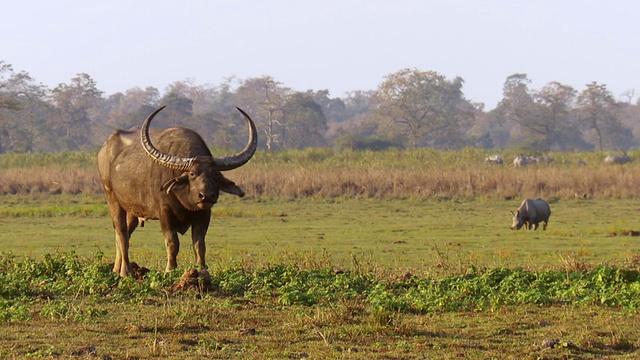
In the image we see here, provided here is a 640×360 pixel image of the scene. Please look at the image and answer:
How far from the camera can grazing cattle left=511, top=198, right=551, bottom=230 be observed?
61.2ft

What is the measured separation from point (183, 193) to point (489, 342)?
11.5 ft

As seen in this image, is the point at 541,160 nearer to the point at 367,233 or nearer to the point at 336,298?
the point at 367,233

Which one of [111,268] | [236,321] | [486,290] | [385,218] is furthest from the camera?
[385,218]

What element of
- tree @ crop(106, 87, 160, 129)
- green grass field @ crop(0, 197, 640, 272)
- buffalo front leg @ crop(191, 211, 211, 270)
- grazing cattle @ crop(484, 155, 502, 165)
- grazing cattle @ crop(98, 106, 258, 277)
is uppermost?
tree @ crop(106, 87, 160, 129)

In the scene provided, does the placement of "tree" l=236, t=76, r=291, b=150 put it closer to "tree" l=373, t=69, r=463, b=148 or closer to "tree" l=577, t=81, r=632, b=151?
"tree" l=373, t=69, r=463, b=148

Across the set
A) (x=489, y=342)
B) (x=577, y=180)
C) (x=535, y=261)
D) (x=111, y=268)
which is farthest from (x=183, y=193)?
(x=577, y=180)

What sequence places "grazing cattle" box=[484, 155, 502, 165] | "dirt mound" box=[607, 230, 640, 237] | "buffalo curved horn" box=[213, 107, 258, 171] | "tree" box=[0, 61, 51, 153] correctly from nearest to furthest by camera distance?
"buffalo curved horn" box=[213, 107, 258, 171], "dirt mound" box=[607, 230, 640, 237], "grazing cattle" box=[484, 155, 502, 165], "tree" box=[0, 61, 51, 153]

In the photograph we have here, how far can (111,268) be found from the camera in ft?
33.3

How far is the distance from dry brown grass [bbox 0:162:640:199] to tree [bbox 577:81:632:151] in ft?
121

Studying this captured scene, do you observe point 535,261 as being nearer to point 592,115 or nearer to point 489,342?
point 489,342

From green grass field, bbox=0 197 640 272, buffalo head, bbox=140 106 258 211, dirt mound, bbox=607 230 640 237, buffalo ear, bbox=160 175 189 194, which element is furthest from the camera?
dirt mound, bbox=607 230 640 237

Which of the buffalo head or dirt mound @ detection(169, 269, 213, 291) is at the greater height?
the buffalo head

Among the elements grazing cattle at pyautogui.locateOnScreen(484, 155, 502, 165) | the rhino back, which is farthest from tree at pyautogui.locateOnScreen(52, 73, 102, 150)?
the rhino back

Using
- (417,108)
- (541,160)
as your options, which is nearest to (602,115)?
(417,108)
